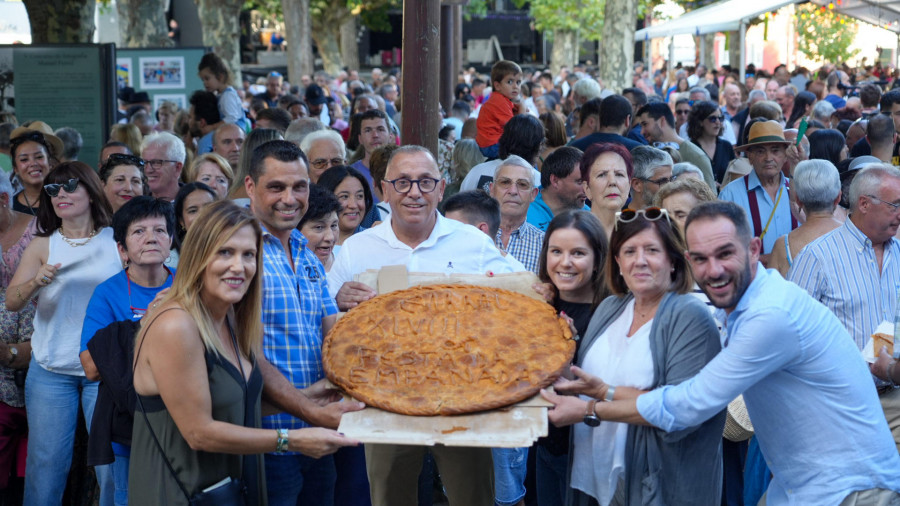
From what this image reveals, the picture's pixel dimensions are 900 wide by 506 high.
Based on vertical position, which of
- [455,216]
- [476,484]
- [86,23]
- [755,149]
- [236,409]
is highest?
[86,23]

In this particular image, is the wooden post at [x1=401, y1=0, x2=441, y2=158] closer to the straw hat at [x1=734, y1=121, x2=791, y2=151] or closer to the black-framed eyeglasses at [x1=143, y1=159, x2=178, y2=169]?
the black-framed eyeglasses at [x1=143, y1=159, x2=178, y2=169]

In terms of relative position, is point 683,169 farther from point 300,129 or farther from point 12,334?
point 12,334

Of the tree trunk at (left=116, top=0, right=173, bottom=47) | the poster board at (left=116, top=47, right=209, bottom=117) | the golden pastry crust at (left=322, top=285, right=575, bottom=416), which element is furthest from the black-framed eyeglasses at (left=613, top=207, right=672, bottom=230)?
the tree trunk at (left=116, top=0, right=173, bottom=47)

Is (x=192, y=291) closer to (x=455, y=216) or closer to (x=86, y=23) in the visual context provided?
(x=455, y=216)

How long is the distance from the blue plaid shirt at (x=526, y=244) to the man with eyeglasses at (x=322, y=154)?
184 centimetres

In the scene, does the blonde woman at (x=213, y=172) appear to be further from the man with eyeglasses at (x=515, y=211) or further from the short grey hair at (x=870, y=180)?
the short grey hair at (x=870, y=180)

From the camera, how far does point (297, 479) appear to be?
4082 mm

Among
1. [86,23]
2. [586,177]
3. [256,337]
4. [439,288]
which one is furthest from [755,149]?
[86,23]

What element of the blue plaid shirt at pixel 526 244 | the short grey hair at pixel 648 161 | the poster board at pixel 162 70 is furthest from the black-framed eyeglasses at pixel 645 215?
the poster board at pixel 162 70

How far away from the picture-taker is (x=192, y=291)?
3.36 metres

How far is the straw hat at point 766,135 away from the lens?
698cm

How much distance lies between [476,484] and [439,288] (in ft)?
2.96

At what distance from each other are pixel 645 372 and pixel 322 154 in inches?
163

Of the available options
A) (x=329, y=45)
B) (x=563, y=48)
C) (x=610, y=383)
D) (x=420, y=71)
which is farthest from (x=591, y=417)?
(x=563, y=48)
